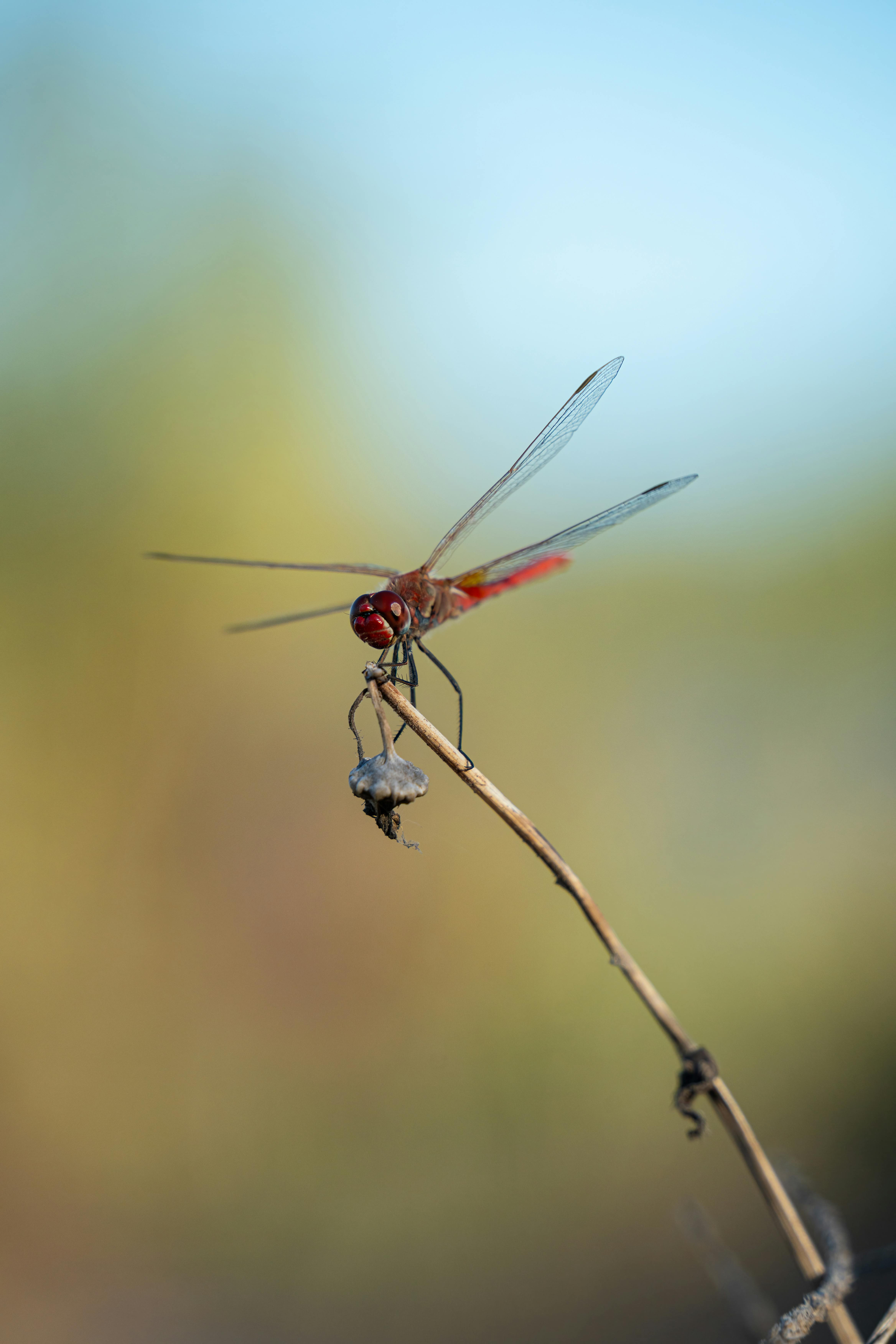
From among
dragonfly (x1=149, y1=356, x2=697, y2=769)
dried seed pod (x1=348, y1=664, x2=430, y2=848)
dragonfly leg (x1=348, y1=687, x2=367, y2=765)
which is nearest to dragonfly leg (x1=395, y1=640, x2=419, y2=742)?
dragonfly (x1=149, y1=356, x2=697, y2=769)

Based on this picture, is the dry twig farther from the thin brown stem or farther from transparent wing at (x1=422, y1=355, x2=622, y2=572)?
transparent wing at (x1=422, y1=355, x2=622, y2=572)

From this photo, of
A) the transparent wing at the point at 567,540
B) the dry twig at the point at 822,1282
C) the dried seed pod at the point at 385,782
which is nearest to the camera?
the dry twig at the point at 822,1282

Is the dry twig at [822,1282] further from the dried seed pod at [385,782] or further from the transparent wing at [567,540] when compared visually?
the transparent wing at [567,540]

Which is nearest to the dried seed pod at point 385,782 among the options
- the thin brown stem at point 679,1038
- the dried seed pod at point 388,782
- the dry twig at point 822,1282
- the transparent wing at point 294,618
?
the dried seed pod at point 388,782

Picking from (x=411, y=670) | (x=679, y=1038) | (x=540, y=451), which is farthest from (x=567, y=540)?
(x=679, y=1038)

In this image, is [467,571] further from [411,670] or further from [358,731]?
[358,731]

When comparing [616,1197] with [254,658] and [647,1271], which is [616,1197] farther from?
[254,658]
